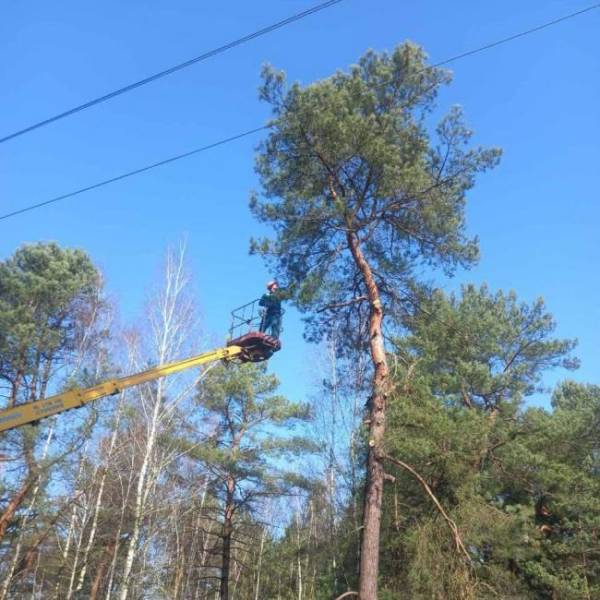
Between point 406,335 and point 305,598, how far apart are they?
1132cm

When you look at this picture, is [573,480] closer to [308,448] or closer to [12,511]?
[308,448]

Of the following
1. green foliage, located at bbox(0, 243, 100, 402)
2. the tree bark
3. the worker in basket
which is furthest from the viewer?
green foliage, located at bbox(0, 243, 100, 402)

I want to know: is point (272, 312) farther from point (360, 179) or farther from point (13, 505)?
point (13, 505)

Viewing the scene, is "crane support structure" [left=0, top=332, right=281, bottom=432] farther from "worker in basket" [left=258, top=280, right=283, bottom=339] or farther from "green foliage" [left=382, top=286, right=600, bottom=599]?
"green foliage" [left=382, top=286, right=600, bottom=599]

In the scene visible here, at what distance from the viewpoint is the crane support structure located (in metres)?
7.64

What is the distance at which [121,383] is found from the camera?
8.38 metres

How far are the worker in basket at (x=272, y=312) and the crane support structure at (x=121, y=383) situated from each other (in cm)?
39

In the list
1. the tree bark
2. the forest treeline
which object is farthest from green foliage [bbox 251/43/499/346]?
the tree bark

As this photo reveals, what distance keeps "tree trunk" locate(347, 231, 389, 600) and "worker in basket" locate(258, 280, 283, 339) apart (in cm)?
173

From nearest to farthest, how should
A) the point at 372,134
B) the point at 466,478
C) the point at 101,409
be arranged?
the point at 372,134, the point at 466,478, the point at 101,409

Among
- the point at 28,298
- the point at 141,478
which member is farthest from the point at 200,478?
the point at 28,298

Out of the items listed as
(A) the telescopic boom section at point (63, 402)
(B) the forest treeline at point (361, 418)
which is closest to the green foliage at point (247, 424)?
(B) the forest treeline at point (361, 418)

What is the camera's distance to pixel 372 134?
991 centimetres

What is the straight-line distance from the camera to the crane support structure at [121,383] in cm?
764
